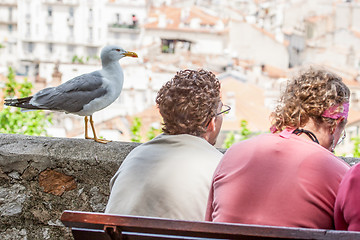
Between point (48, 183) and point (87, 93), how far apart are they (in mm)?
542

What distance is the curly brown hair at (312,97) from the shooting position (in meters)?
1.78

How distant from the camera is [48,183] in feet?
8.25

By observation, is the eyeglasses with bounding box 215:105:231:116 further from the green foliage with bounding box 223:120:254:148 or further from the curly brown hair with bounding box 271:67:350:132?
the green foliage with bounding box 223:120:254:148

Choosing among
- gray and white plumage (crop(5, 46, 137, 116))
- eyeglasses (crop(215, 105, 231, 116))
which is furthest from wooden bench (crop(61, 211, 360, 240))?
gray and white plumage (crop(5, 46, 137, 116))

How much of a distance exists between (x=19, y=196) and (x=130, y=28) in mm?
43192

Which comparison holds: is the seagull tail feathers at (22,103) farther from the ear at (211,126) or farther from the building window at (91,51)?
the building window at (91,51)

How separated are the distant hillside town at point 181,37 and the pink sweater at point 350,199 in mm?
26927

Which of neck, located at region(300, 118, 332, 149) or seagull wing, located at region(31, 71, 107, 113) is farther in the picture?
seagull wing, located at region(31, 71, 107, 113)

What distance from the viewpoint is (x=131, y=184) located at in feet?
5.90

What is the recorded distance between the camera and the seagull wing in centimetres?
289

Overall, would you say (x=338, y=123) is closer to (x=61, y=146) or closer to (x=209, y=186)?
(x=209, y=186)

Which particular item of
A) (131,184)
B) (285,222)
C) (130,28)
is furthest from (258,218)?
(130,28)

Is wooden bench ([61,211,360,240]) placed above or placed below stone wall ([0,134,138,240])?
above

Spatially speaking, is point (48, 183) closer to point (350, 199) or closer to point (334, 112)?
point (334, 112)
